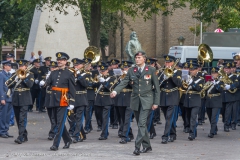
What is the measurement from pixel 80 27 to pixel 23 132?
14.2 metres

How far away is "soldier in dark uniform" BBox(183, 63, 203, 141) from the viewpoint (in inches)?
684

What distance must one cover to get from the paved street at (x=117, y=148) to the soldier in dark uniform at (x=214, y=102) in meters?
0.35

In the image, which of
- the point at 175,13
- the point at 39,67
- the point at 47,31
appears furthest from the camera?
the point at 175,13

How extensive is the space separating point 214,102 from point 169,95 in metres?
1.99

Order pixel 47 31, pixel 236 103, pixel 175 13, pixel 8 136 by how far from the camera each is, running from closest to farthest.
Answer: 1. pixel 8 136
2. pixel 236 103
3. pixel 47 31
4. pixel 175 13

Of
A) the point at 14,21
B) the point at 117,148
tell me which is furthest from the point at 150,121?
the point at 14,21

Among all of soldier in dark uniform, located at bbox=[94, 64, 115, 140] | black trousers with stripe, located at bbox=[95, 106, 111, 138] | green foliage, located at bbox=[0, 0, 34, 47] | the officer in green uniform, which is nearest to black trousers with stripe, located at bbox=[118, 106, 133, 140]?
black trousers with stripe, located at bbox=[95, 106, 111, 138]

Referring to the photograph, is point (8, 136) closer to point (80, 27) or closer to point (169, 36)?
point (80, 27)

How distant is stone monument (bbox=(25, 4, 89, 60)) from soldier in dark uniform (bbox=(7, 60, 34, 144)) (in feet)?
42.3

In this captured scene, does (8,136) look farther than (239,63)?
No

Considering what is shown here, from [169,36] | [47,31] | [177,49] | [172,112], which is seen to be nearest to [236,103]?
[172,112]

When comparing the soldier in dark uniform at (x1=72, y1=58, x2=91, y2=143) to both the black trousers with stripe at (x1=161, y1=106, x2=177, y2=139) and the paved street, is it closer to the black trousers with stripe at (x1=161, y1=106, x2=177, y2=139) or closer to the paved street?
the paved street

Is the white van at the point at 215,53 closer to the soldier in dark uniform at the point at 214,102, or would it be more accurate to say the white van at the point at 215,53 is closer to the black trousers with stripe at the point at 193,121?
the soldier in dark uniform at the point at 214,102

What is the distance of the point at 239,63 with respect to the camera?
69.6ft
